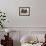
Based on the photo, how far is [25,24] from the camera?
11.9 ft

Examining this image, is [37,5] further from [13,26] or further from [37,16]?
[13,26]

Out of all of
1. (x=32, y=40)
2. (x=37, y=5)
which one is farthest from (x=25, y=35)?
(x=37, y=5)

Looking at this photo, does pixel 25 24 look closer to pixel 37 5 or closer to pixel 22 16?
pixel 22 16

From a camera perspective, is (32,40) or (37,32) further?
(37,32)

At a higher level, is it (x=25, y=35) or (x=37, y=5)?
(x=37, y=5)

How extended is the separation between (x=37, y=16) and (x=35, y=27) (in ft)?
0.96

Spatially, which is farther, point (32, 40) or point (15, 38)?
point (15, 38)

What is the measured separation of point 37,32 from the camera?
3609 mm

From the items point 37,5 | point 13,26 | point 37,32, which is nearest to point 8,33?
point 13,26

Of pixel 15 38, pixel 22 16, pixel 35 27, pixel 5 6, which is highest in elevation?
pixel 5 6

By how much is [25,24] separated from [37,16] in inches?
14.9

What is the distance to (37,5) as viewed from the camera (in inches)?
142

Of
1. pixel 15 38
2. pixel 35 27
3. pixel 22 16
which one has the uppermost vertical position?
pixel 22 16

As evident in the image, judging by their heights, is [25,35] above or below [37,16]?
below
